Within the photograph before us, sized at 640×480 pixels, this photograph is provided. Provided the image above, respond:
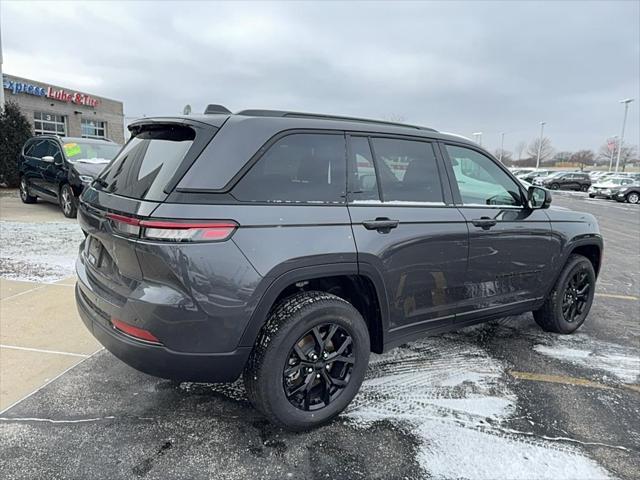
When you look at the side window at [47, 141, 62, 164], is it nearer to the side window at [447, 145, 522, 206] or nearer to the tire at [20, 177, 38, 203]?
the tire at [20, 177, 38, 203]

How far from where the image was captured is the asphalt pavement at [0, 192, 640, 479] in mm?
2441

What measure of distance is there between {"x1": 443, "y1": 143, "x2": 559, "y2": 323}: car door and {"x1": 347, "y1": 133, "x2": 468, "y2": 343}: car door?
15 cm

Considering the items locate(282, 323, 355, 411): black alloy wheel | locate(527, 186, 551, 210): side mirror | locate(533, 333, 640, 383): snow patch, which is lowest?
locate(533, 333, 640, 383): snow patch

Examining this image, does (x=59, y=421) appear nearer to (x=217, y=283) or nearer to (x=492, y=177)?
(x=217, y=283)

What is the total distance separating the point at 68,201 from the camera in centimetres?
910

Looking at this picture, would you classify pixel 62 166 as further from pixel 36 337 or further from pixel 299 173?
pixel 299 173

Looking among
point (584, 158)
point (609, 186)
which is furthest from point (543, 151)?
point (609, 186)

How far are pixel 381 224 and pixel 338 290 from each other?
1.76 ft

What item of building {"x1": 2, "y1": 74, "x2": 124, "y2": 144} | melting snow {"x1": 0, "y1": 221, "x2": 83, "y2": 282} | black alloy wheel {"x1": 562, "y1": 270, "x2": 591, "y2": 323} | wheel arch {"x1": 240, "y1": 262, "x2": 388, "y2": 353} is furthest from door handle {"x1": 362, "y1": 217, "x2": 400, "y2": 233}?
building {"x1": 2, "y1": 74, "x2": 124, "y2": 144}

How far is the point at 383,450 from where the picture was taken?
2.60m

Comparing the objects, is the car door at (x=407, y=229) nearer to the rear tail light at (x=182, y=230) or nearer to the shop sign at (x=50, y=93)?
the rear tail light at (x=182, y=230)

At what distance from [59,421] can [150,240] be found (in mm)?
1407

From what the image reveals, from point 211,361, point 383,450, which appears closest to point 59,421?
point 211,361

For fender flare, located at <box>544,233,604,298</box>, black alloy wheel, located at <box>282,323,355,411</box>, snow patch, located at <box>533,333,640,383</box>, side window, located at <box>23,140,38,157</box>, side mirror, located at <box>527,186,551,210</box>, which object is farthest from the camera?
side window, located at <box>23,140,38,157</box>
